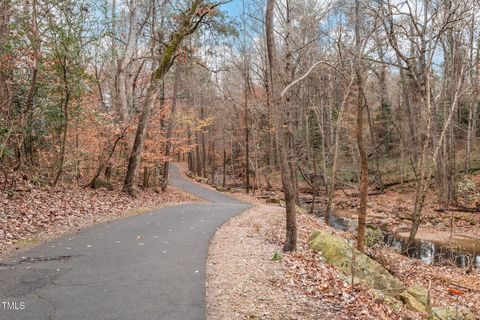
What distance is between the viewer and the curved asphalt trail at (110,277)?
193 inches

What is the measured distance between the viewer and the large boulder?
8.01 metres

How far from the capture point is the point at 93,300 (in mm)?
5176

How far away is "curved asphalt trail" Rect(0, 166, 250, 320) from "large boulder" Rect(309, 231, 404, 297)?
9.48 feet

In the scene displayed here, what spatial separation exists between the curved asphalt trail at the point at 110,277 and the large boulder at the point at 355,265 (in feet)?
9.48

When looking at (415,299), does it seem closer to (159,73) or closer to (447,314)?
(447,314)

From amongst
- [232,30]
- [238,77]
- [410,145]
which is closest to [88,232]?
[232,30]

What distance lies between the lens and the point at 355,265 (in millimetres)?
8383

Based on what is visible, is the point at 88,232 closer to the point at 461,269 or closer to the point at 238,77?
the point at 461,269

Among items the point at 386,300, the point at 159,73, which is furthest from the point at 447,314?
the point at 159,73

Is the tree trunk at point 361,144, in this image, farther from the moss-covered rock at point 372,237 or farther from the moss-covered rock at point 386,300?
the moss-covered rock at point 386,300

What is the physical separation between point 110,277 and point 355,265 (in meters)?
5.23

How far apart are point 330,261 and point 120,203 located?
29.1ft

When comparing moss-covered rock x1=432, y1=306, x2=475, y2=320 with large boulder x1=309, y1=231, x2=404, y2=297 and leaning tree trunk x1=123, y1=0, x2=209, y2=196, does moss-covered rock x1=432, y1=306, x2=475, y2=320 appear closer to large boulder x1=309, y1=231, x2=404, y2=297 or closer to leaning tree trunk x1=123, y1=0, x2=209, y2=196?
large boulder x1=309, y1=231, x2=404, y2=297

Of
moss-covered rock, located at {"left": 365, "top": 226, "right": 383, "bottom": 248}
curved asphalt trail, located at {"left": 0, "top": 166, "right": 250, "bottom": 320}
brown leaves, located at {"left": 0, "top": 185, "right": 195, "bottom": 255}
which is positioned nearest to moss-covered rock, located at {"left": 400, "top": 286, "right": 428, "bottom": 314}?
curved asphalt trail, located at {"left": 0, "top": 166, "right": 250, "bottom": 320}
